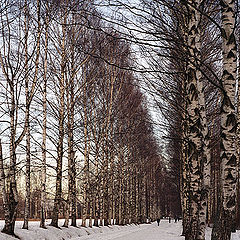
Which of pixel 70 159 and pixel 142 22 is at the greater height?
pixel 142 22

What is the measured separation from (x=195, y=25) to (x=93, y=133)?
49.9 ft

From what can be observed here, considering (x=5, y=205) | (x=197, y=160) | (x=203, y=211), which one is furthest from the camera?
(x=5, y=205)

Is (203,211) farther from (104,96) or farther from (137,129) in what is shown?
(137,129)

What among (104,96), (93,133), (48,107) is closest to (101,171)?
(93,133)

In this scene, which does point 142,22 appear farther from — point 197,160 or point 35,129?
point 35,129

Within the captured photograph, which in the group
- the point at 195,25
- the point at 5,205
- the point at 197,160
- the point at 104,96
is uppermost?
the point at 104,96

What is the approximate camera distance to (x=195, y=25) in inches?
240

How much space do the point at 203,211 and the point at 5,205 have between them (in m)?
7.01

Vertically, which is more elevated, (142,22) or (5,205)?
(142,22)

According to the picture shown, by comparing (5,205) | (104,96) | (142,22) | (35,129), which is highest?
(104,96)

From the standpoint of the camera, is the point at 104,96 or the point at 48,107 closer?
the point at 48,107

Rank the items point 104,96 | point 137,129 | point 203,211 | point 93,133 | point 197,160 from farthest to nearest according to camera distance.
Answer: point 137,129 < point 104,96 < point 93,133 < point 197,160 < point 203,211

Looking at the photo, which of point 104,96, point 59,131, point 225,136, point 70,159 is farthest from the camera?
point 104,96

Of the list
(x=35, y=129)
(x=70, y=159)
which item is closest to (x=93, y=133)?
(x=70, y=159)
